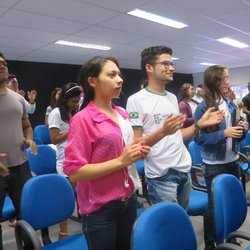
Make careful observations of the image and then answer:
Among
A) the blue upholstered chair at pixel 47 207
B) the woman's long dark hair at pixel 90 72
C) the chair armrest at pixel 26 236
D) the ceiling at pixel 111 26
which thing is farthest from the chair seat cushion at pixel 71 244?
the ceiling at pixel 111 26

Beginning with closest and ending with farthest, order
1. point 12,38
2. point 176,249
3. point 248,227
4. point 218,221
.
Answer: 1. point 176,249
2. point 218,221
3. point 248,227
4. point 12,38

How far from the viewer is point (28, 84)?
7.40m

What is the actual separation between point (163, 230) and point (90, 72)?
29.0 inches

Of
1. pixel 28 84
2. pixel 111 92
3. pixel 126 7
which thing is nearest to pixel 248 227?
pixel 111 92

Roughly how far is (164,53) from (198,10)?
2.78 meters

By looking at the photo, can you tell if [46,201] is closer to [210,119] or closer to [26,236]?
[26,236]

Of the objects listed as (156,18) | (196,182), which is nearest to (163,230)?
(196,182)

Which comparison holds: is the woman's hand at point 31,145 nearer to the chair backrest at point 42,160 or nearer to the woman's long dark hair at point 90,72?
the woman's long dark hair at point 90,72

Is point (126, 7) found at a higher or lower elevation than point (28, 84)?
higher

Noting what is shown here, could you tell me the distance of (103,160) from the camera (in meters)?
1.17

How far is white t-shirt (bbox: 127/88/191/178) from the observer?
161cm

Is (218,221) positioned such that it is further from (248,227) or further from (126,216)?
(248,227)

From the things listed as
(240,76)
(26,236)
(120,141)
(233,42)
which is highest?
(233,42)

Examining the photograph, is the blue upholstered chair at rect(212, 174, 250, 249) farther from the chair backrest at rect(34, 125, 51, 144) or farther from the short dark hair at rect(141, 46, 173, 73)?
the chair backrest at rect(34, 125, 51, 144)
